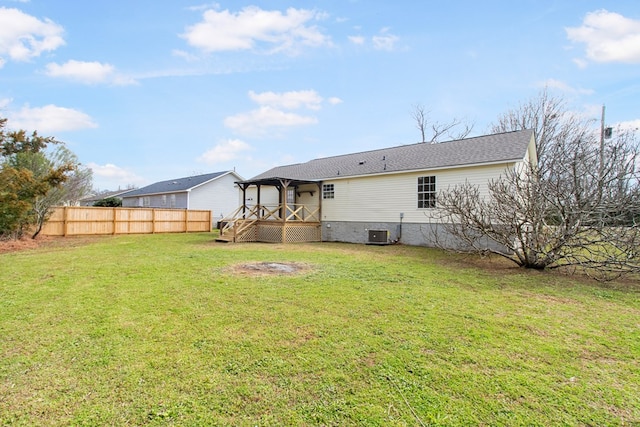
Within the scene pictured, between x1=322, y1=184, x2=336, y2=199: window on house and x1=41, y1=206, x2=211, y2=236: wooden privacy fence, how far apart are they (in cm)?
956

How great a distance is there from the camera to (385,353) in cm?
331

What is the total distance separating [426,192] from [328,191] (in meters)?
5.25

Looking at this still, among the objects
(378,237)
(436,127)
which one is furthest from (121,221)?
(436,127)

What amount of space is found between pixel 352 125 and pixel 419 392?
757 inches

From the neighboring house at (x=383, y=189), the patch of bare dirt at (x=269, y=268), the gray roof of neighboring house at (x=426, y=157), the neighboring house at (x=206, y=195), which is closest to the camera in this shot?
the patch of bare dirt at (x=269, y=268)

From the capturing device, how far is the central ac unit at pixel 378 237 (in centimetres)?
1373

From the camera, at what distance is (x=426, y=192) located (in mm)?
13062

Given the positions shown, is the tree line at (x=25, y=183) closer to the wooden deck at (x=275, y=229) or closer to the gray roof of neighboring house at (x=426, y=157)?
the wooden deck at (x=275, y=229)

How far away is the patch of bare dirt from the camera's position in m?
7.34

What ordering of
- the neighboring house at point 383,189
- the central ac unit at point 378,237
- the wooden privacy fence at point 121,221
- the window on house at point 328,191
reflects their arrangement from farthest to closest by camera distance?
the window on house at point 328,191, the wooden privacy fence at point 121,221, the central ac unit at point 378,237, the neighboring house at point 383,189

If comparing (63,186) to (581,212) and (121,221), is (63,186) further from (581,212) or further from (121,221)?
(581,212)

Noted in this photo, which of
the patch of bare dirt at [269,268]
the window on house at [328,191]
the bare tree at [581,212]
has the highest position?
the window on house at [328,191]

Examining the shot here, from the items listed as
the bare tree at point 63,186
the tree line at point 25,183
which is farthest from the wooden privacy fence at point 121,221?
the tree line at point 25,183

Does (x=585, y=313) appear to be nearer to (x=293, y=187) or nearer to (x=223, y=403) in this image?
(x=223, y=403)
